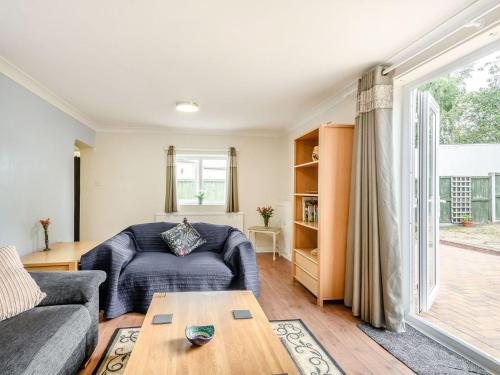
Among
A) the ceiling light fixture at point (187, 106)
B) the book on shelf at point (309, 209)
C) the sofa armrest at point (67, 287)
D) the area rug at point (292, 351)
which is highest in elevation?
the ceiling light fixture at point (187, 106)

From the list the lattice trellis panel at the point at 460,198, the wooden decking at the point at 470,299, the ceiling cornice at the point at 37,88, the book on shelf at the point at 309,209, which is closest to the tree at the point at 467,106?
the lattice trellis panel at the point at 460,198

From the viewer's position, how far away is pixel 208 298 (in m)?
2.23

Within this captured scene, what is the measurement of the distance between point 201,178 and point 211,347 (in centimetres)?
469

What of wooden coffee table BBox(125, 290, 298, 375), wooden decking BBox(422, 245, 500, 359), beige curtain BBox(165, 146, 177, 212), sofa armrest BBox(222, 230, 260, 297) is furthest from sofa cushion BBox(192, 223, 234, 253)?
wooden decking BBox(422, 245, 500, 359)

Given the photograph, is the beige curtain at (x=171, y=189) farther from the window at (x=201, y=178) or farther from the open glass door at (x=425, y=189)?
the open glass door at (x=425, y=189)

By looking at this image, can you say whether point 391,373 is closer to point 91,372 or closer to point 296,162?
point 91,372

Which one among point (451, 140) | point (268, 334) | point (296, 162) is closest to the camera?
point (268, 334)

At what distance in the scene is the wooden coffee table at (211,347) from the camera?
1360 millimetres

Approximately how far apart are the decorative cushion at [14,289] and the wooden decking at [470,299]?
10.3 feet

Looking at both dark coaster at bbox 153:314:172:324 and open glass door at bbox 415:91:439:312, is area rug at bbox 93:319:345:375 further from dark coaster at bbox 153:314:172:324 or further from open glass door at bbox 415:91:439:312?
open glass door at bbox 415:91:439:312

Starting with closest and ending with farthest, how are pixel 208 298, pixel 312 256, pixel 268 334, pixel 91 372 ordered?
pixel 268 334 < pixel 91 372 < pixel 208 298 < pixel 312 256

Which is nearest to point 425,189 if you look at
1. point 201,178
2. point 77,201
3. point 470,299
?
point 470,299

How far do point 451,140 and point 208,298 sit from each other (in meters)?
2.58

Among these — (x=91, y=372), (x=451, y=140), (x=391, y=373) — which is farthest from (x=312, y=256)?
(x=91, y=372)
